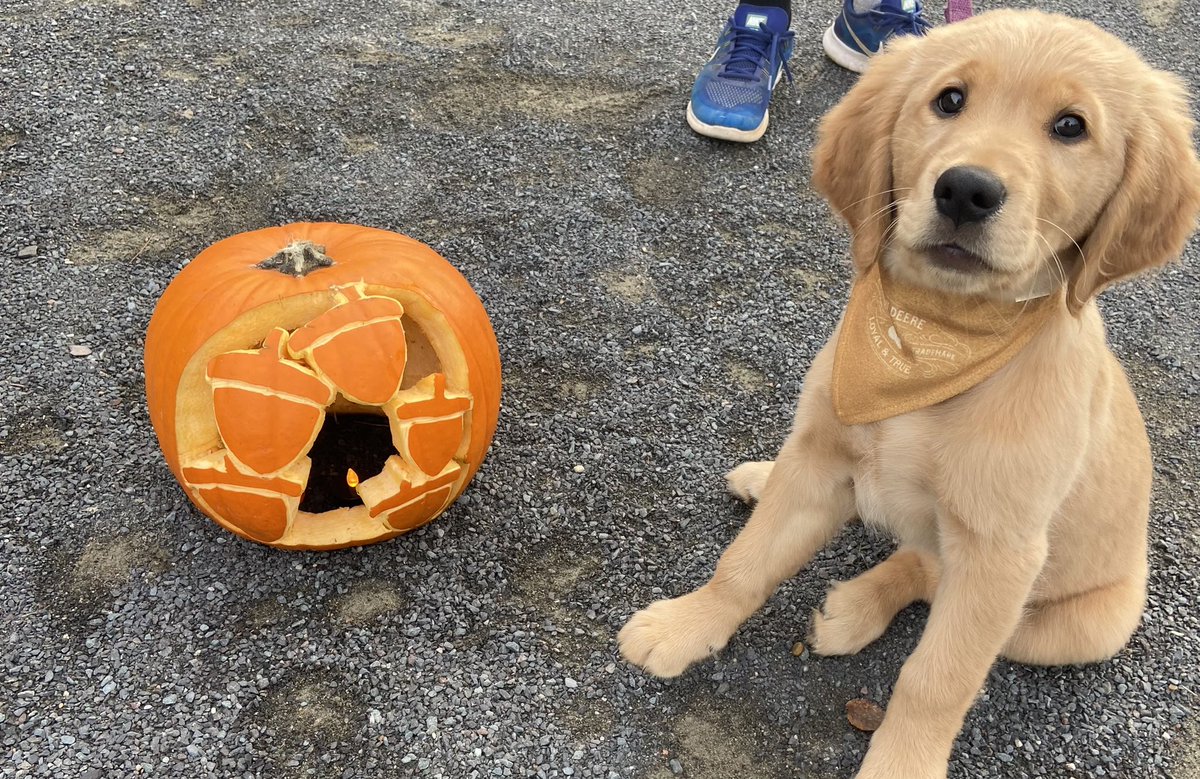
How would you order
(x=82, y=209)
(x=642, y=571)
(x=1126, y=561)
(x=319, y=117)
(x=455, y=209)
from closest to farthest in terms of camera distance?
(x=1126, y=561), (x=642, y=571), (x=82, y=209), (x=455, y=209), (x=319, y=117)

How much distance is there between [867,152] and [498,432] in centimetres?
146

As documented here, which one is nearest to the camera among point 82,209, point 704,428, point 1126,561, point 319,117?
point 1126,561

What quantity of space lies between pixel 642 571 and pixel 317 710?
94cm

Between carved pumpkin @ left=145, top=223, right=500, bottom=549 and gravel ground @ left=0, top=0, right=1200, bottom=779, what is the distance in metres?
0.26

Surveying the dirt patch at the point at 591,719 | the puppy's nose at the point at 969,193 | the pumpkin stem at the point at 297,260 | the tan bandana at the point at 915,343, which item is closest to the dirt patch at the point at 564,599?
the dirt patch at the point at 591,719

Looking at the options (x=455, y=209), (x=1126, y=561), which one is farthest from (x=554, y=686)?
(x=455, y=209)

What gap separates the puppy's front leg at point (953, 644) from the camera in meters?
2.01

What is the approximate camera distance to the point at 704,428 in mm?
3141

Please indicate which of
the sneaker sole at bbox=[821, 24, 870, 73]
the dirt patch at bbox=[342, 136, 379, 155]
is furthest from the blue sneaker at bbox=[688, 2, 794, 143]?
the dirt patch at bbox=[342, 136, 379, 155]

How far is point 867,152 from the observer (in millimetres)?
2111

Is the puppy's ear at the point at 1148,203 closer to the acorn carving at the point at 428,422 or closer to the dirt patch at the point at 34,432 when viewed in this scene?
the acorn carving at the point at 428,422

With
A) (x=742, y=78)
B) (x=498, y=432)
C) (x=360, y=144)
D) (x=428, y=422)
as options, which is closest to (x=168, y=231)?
(x=360, y=144)

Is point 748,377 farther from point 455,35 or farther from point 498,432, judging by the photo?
point 455,35

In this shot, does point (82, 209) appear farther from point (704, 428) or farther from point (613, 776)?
point (613, 776)
